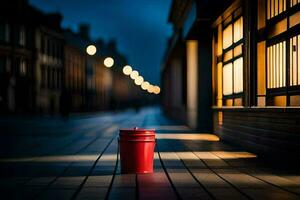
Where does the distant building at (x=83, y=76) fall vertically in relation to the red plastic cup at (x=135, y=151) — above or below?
above

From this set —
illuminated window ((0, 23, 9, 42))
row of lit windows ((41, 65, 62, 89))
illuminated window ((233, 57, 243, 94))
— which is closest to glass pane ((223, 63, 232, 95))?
illuminated window ((233, 57, 243, 94))

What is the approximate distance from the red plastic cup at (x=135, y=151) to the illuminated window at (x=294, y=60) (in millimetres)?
3503

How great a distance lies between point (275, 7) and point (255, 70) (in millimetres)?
2305

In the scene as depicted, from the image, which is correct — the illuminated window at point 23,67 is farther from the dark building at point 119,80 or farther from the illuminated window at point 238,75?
the dark building at point 119,80

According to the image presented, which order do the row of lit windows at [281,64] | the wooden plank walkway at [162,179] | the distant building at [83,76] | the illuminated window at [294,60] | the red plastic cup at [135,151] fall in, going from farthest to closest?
the distant building at [83,76], the row of lit windows at [281,64], the illuminated window at [294,60], the red plastic cup at [135,151], the wooden plank walkway at [162,179]

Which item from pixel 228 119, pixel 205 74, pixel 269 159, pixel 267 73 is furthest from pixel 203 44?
pixel 269 159

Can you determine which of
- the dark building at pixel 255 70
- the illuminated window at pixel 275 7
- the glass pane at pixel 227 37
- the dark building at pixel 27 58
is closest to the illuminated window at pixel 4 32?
the dark building at pixel 27 58

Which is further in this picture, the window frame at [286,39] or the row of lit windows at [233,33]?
the row of lit windows at [233,33]

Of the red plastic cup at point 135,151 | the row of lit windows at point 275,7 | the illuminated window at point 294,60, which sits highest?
the row of lit windows at point 275,7

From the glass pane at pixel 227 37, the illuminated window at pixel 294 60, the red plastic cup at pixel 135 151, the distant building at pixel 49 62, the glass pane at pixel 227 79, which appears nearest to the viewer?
the red plastic cup at pixel 135 151

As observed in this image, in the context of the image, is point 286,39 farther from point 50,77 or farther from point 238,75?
point 50,77

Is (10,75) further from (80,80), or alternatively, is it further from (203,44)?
(203,44)

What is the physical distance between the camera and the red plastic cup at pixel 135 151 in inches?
437

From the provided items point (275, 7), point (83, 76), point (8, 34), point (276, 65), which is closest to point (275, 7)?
point (275, 7)
